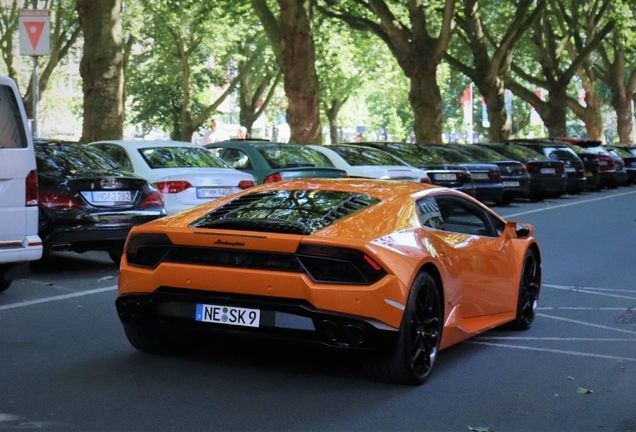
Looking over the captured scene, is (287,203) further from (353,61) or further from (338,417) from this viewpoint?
(353,61)

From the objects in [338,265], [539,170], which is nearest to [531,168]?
[539,170]

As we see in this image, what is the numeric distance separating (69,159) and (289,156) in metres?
5.33

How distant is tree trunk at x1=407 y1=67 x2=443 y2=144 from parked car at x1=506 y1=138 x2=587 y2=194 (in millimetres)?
3502

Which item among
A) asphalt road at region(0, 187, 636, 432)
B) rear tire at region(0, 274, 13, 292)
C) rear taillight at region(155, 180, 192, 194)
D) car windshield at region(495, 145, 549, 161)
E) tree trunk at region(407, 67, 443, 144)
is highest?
tree trunk at region(407, 67, 443, 144)

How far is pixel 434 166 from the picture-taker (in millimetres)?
21406

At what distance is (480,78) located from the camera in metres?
37.1

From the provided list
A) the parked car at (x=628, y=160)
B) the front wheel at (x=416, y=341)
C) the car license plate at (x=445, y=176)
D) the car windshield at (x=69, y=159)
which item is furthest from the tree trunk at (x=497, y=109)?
the front wheel at (x=416, y=341)

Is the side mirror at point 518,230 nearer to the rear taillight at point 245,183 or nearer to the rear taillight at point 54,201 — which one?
the rear taillight at point 54,201

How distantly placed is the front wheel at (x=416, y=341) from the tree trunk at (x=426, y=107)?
83.4 ft

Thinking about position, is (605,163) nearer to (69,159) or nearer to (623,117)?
(623,117)

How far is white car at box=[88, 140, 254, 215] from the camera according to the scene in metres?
13.4

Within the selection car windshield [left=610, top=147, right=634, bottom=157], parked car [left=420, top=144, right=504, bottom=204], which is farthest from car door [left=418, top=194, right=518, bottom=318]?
car windshield [left=610, top=147, right=634, bottom=157]

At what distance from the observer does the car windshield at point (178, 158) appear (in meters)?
13.9

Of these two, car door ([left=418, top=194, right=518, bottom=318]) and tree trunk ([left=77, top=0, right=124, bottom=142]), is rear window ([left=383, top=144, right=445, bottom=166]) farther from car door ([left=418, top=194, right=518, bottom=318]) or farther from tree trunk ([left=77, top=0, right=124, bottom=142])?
car door ([left=418, top=194, right=518, bottom=318])
